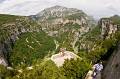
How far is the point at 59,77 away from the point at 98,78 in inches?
277

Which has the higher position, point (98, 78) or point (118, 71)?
point (118, 71)

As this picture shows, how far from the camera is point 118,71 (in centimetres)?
3950

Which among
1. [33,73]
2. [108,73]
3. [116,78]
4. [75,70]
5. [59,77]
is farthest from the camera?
[75,70]

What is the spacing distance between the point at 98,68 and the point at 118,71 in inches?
276

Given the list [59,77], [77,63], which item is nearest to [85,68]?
[77,63]

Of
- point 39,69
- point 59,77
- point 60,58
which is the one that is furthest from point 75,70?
point 60,58

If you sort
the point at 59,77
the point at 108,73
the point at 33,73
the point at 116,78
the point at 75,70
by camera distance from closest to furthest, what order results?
the point at 116,78 < the point at 108,73 < the point at 33,73 < the point at 59,77 < the point at 75,70

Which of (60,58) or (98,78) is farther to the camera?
(60,58)

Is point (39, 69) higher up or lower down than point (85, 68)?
higher up

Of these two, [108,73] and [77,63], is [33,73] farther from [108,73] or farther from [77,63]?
[77,63]

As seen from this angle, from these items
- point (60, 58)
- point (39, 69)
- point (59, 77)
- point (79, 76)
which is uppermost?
point (39, 69)

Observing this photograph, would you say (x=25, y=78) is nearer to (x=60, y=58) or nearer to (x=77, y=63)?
(x=77, y=63)

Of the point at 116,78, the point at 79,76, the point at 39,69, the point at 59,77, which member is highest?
the point at 116,78

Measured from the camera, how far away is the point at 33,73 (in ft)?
158
